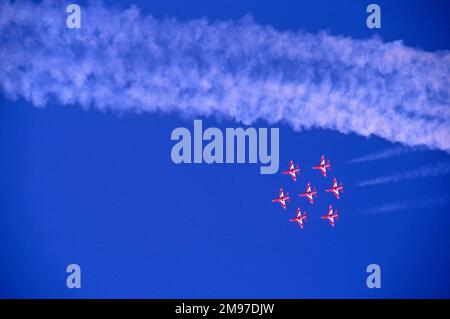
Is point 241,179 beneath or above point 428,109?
beneath

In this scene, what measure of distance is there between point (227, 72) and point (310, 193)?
23.3 inches

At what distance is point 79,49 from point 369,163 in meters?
1.26

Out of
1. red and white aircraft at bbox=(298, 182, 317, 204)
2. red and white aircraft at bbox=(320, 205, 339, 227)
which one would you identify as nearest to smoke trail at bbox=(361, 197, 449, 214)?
red and white aircraft at bbox=(320, 205, 339, 227)

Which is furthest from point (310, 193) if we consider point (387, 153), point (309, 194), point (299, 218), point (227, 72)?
point (227, 72)

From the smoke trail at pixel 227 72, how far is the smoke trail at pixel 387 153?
0.03 meters

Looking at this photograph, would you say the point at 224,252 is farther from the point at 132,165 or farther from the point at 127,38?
the point at 127,38

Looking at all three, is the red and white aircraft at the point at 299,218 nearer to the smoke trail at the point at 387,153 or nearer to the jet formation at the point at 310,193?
the jet formation at the point at 310,193

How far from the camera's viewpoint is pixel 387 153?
10.7 ft

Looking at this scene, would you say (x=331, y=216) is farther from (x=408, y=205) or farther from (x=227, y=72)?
(x=227, y=72)

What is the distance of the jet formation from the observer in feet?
10.7
